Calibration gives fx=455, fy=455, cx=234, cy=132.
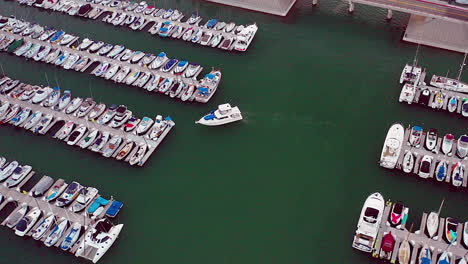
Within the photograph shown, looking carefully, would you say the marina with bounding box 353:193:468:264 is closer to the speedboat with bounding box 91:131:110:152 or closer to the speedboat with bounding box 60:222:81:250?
the speedboat with bounding box 60:222:81:250

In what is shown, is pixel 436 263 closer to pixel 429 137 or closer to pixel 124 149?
pixel 429 137

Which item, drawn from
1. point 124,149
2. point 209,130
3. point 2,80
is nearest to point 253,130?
point 209,130

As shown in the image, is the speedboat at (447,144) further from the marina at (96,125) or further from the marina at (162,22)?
the marina at (96,125)

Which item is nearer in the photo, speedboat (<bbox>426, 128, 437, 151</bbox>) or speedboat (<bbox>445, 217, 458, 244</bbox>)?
speedboat (<bbox>445, 217, 458, 244</bbox>)

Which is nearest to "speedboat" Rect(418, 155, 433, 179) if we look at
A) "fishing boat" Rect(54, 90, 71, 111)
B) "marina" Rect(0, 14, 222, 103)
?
"marina" Rect(0, 14, 222, 103)

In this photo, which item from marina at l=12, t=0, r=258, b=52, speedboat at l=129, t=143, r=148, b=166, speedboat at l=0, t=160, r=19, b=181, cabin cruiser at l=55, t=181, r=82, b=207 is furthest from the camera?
marina at l=12, t=0, r=258, b=52

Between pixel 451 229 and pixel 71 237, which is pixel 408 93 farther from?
pixel 71 237

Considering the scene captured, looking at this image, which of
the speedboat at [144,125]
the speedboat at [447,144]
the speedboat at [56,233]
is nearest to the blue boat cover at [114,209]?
the speedboat at [56,233]
